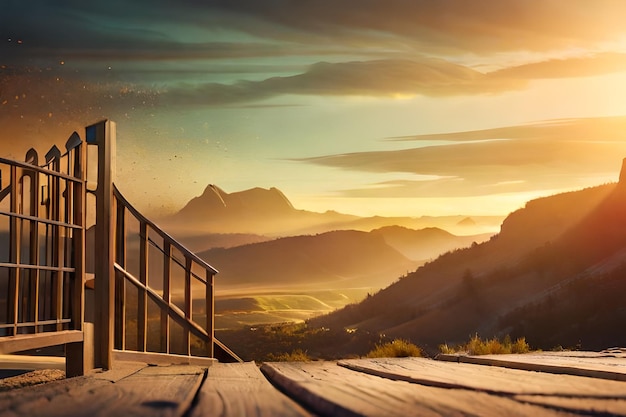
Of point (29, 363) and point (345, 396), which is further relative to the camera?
point (29, 363)

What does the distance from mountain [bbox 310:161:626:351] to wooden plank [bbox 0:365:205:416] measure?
1922 inches

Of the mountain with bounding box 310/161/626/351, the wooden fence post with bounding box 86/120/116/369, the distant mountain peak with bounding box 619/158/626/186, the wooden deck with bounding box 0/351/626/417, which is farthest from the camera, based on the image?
the distant mountain peak with bounding box 619/158/626/186

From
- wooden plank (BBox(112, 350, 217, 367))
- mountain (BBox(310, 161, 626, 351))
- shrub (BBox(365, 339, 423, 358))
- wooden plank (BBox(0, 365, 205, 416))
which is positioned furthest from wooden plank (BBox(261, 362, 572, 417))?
mountain (BBox(310, 161, 626, 351))

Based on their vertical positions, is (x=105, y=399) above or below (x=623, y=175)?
below

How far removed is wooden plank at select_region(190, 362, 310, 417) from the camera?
3.04 meters

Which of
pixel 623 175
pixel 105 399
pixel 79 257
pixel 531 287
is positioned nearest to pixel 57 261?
pixel 79 257

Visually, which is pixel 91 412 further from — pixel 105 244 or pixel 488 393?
pixel 105 244

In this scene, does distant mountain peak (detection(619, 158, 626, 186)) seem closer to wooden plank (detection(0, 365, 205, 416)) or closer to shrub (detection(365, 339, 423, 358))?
shrub (detection(365, 339, 423, 358))

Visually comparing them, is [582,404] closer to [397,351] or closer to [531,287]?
[397,351]

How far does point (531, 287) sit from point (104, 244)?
68182 mm

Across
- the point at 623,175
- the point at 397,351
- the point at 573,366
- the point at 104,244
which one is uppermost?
the point at 623,175

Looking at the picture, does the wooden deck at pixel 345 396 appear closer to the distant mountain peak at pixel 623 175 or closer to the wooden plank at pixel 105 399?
the wooden plank at pixel 105 399

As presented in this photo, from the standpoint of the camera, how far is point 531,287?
7181 cm

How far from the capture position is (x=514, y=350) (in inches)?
359
